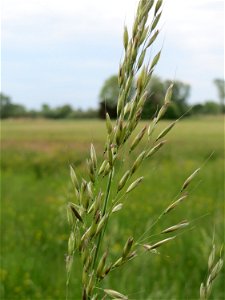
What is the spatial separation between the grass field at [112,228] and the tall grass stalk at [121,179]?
0.08 ft

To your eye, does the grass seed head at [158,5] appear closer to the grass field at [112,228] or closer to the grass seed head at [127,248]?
the grass field at [112,228]

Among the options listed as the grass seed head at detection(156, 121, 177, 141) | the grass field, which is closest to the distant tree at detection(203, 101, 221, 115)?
the grass field

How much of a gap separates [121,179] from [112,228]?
14.2 ft

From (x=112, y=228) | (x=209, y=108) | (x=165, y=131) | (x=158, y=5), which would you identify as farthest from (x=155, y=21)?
(x=112, y=228)

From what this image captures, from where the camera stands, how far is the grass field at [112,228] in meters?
3.71

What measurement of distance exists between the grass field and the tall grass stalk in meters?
0.02

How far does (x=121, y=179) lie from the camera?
2.71 feet

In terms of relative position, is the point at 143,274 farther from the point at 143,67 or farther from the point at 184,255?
the point at 143,67

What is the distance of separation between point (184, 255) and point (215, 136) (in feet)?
54.3

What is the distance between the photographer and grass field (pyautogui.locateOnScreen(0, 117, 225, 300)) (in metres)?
3.71

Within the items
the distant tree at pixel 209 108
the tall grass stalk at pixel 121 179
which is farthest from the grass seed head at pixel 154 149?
the distant tree at pixel 209 108

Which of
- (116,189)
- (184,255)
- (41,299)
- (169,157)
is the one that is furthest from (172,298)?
(169,157)

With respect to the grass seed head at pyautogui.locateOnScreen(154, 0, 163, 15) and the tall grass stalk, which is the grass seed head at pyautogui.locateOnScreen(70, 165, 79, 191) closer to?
the tall grass stalk

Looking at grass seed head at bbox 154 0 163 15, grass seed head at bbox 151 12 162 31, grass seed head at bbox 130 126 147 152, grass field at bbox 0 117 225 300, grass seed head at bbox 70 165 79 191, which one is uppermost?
grass seed head at bbox 154 0 163 15
